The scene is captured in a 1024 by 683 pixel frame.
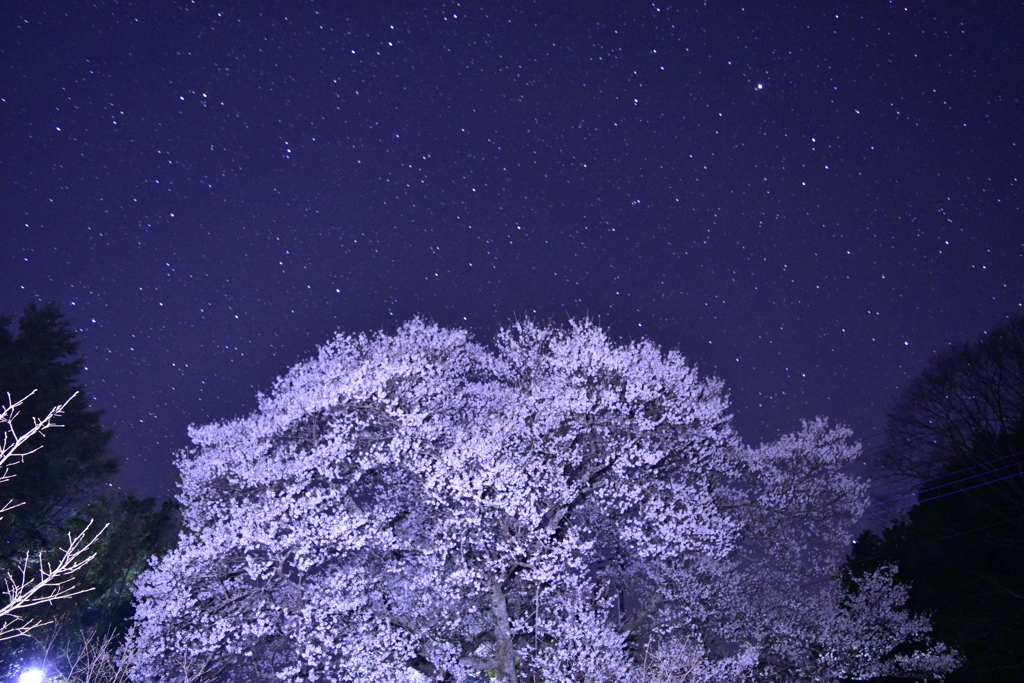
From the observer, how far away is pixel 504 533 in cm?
1485

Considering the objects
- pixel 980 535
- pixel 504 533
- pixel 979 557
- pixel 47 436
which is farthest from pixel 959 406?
pixel 47 436

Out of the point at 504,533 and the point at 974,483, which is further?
the point at 974,483

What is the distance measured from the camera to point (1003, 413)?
20906 mm

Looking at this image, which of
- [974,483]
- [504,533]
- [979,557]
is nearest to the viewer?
[504,533]

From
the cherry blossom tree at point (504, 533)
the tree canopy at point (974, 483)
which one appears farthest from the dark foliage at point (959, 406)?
the cherry blossom tree at point (504, 533)

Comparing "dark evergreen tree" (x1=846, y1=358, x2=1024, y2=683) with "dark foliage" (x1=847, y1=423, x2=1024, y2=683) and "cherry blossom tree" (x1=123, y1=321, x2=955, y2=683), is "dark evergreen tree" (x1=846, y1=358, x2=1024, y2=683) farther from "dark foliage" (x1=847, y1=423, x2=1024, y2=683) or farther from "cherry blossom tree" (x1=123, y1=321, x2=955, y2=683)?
"cherry blossom tree" (x1=123, y1=321, x2=955, y2=683)

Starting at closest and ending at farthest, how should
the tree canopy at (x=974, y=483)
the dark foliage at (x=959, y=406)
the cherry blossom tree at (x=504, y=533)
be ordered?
the cherry blossom tree at (x=504, y=533)
the tree canopy at (x=974, y=483)
the dark foliage at (x=959, y=406)

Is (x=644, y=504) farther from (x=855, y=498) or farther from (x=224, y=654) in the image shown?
(x=224, y=654)

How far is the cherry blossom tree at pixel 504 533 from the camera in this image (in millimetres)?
14078

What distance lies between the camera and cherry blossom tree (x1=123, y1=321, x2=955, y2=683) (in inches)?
554

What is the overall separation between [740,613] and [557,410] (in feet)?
23.0

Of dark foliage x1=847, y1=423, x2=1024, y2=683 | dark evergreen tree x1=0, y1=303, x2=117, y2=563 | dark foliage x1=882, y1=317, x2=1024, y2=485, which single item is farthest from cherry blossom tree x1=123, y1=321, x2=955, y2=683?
dark evergreen tree x1=0, y1=303, x2=117, y2=563

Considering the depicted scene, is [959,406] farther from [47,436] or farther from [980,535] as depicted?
[47,436]

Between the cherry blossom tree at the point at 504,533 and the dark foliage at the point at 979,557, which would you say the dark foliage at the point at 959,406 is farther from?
the cherry blossom tree at the point at 504,533
